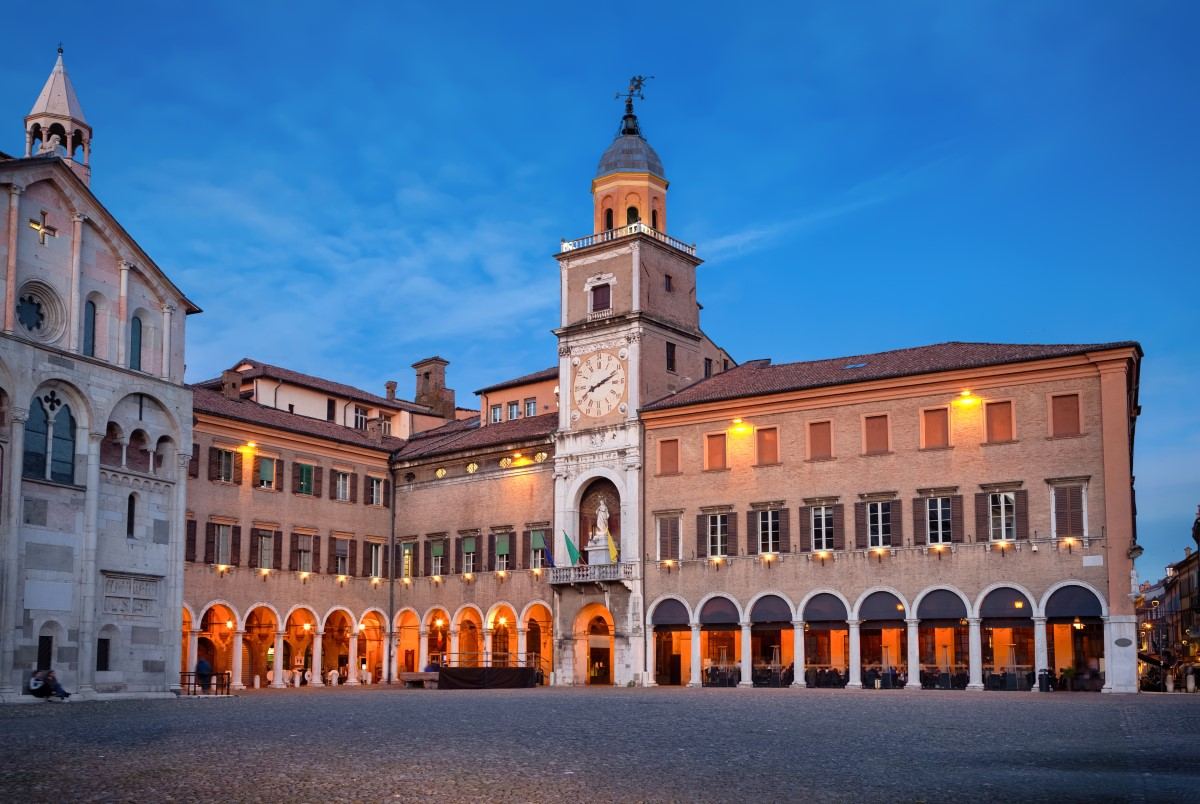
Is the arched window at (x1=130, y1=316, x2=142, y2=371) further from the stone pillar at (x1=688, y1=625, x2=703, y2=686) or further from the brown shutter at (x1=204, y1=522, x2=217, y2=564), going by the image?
the stone pillar at (x1=688, y1=625, x2=703, y2=686)


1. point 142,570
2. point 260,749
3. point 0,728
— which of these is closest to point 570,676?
point 142,570

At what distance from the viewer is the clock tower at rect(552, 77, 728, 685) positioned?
5547cm

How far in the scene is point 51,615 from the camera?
38.2 metres

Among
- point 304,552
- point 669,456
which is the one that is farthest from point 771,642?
point 304,552

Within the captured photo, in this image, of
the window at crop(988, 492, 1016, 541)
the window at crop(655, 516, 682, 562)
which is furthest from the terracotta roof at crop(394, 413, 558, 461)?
the window at crop(988, 492, 1016, 541)

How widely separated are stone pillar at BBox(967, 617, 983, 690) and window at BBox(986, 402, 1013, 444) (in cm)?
620

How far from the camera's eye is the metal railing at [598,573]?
54.8 meters

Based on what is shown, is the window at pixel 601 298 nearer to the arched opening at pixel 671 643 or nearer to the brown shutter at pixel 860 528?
the arched opening at pixel 671 643

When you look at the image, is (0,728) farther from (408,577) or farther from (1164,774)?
(408,577)

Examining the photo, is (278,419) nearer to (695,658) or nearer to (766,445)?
(695,658)

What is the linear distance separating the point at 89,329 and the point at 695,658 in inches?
1001

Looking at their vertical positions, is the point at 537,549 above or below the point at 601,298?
below

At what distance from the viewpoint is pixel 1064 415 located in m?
45.6

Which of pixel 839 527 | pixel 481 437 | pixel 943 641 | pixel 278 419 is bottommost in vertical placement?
pixel 943 641
